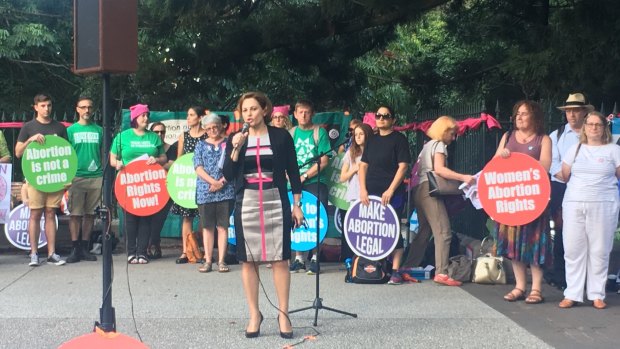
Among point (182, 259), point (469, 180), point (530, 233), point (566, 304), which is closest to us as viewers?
point (566, 304)

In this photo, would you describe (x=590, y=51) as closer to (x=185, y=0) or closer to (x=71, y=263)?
(x=185, y=0)

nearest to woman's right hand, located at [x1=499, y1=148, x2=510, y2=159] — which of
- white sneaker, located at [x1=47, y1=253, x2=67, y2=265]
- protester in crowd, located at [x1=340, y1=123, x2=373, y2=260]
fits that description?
protester in crowd, located at [x1=340, y1=123, x2=373, y2=260]

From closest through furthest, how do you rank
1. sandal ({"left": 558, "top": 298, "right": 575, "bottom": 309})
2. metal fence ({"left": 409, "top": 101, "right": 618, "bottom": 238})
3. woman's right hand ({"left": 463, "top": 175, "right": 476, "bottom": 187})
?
sandal ({"left": 558, "top": 298, "right": 575, "bottom": 309}) < woman's right hand ({"left": 463, "top": 175, "right": 476, "bottom": 187}) < metal fence ({"left": 409, "top": 101, "right": 618, "bottom": 238})

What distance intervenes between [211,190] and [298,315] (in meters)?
2.76

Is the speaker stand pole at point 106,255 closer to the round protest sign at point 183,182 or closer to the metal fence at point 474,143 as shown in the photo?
the round protest sign at point 183,182

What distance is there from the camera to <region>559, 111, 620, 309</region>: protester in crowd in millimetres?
7574

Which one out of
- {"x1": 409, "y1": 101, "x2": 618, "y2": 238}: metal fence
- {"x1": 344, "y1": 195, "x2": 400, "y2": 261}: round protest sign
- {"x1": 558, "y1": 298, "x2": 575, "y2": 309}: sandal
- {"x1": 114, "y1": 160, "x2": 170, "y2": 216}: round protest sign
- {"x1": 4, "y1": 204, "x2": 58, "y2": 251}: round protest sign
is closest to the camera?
{"x1": 558, "y1": 298, "x2": 575, "y2": 309}: sandal

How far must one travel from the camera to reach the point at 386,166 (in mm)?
8922

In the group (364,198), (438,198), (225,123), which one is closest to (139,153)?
(225,123)

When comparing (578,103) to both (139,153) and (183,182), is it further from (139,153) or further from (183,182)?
(139,153)

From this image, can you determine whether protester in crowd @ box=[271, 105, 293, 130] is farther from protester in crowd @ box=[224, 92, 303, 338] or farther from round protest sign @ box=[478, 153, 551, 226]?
protester in crowd @ box=[224, 92, 303, 338]

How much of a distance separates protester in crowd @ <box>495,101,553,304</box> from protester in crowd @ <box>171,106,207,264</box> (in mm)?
Answer: 4020

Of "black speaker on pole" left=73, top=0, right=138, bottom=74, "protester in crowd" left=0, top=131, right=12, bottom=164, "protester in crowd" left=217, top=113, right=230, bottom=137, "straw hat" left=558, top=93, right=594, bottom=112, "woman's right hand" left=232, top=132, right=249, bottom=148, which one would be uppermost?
"black speaker on pole" left=73, top=0, right=138, bottom=74

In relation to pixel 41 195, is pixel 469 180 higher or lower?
higher
